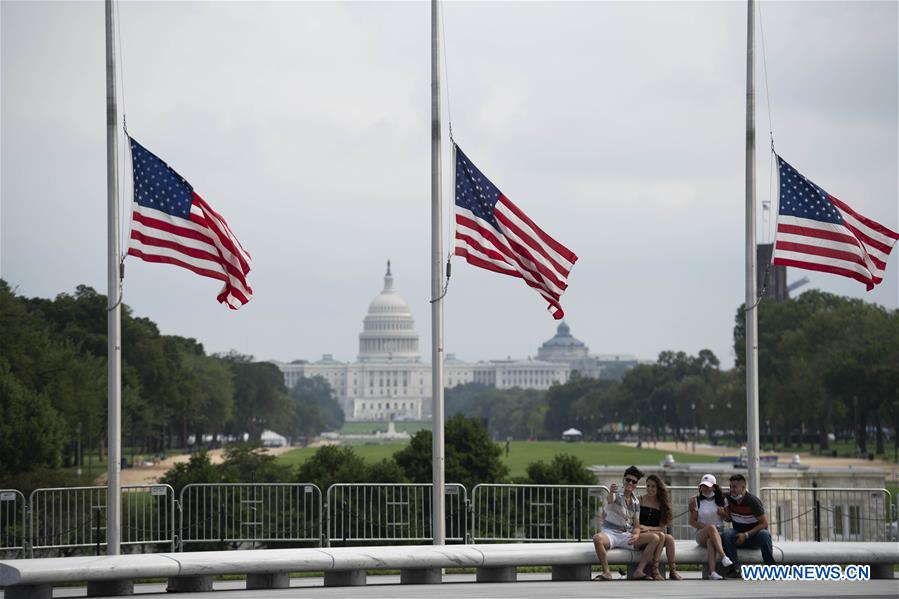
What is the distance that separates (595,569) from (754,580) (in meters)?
2.55

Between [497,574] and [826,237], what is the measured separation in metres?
7.61

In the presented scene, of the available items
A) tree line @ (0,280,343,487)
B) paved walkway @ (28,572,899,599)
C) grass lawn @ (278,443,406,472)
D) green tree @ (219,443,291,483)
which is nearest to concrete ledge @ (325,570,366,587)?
paved walkway @ (28,572,899,599)

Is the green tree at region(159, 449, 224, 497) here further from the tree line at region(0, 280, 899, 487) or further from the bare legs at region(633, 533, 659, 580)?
the bare legs at region(633, 533, 659, 580)

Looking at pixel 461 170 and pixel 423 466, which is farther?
pixel 423 466

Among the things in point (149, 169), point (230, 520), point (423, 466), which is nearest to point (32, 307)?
point (423, 466)

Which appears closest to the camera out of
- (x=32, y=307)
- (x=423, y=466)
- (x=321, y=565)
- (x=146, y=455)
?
(x=321, y=565)

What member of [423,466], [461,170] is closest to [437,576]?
[461,170]

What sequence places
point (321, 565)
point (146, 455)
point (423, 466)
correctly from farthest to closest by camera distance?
1. point (146, 455)
2. point (423, 466)
3. point (321, 565)

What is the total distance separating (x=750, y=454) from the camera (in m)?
25.4

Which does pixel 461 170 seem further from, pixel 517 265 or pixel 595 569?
pixel 595 569

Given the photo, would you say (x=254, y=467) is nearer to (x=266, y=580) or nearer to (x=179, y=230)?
(x=179, y=230)

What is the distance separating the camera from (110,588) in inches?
827

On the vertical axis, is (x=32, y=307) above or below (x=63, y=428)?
above

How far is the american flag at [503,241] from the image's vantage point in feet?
81.1
